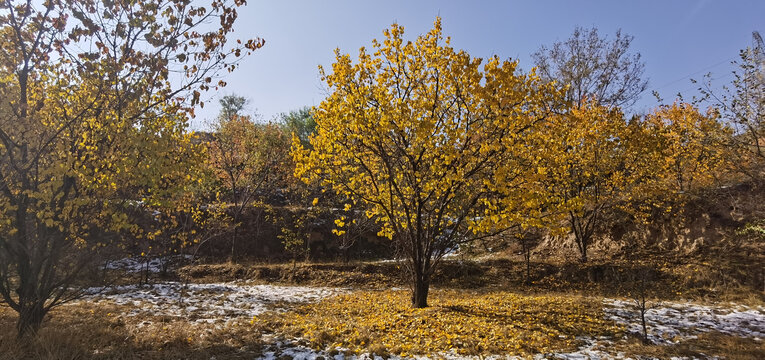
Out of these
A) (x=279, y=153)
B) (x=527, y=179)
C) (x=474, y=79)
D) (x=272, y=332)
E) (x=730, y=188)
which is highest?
(x=279, y=153)

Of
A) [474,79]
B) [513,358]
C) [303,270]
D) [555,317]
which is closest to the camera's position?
[513,358]

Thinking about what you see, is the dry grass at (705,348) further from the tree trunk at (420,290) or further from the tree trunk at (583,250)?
the tree trunk at (583,250)

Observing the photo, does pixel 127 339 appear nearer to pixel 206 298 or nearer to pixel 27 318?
pixel 27 318

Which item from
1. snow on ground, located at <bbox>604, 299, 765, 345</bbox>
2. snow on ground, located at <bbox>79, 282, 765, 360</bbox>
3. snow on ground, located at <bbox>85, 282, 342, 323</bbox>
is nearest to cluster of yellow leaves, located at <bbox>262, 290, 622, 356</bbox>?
snow on ground, located at <bbox>79, 282, 765, 360</bbox>

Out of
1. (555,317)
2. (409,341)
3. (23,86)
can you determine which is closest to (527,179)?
(555,317)

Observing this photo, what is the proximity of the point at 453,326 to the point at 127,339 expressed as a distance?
563 cm

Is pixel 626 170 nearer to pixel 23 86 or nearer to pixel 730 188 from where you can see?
pixel 730 188

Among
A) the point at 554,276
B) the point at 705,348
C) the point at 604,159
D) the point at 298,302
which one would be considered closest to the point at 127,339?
the point at 298,302

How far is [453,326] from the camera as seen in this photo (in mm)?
6406

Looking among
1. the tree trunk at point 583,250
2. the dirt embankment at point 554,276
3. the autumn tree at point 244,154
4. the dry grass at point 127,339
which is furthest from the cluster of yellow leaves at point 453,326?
the autumn tree at point 244,154

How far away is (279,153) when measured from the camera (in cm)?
1977

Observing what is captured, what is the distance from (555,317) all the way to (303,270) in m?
Answer: 10.4

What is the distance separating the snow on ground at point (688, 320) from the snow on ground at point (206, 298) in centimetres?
809

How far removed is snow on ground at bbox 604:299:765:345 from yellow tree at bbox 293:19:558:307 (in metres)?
3.43
